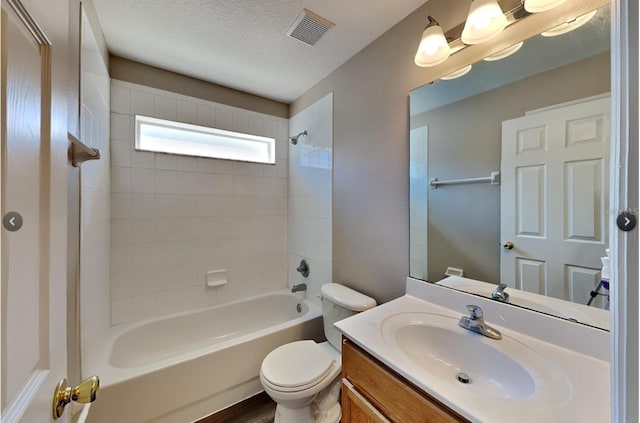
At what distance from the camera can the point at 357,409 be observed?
94 cm

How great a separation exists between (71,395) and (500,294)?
54.8 inches

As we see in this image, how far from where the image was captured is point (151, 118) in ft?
6.49

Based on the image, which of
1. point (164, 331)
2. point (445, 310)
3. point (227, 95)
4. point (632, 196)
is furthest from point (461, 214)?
point (164, 331)

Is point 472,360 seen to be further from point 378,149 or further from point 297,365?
point 378,149

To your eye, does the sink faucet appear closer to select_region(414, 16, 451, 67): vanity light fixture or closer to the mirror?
the mirror

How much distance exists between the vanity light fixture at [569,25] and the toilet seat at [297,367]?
5.85ft

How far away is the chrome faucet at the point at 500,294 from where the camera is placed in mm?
1021

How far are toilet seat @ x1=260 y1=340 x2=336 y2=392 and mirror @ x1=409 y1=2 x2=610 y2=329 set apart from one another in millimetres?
723

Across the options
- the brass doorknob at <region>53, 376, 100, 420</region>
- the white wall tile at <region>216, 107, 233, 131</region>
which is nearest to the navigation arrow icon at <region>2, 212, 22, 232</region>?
the brass doorknob at <region>53, 376, 100, 420</region>

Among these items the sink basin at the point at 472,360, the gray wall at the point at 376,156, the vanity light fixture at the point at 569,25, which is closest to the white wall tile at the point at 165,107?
the gray wall at the point at 376,156

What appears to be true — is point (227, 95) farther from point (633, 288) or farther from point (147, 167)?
point (633, 288)

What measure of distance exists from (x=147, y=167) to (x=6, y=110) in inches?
73.2

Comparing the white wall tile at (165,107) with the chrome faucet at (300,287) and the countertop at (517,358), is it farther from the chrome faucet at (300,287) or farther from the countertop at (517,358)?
the countertop at (517,358)

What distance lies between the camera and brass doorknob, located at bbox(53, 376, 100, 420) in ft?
1.68
